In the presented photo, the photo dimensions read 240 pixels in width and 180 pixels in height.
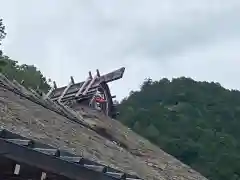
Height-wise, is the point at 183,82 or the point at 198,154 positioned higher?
the point at 183,82

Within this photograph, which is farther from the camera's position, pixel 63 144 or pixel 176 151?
pixel 176 151

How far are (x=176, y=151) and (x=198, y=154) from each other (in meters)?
1.18

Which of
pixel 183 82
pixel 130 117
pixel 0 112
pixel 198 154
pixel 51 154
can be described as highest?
pixel 183 82

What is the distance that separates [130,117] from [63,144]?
15066mm

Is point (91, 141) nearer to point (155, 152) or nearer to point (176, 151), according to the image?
point (155, 152)

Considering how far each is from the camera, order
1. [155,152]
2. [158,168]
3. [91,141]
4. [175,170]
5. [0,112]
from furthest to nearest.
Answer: [155,152]
[175,170]
[158,168]
[91,141]
[0,112]

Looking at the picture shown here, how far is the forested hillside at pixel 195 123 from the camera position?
17.1 m

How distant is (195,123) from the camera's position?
64.5ft

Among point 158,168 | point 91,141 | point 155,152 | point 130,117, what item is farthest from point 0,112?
point 130,117

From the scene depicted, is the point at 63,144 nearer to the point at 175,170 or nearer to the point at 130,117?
the point at 175,170

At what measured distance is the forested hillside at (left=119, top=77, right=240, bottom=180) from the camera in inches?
675

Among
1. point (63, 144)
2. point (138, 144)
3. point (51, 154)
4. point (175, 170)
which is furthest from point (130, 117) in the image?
point (51, 154)

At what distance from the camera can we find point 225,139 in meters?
19.0

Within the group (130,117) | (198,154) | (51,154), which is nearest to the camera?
(51,154)
